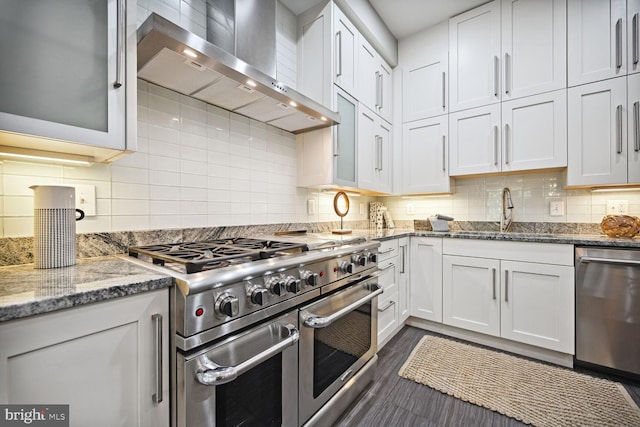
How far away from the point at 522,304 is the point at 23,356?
265cm

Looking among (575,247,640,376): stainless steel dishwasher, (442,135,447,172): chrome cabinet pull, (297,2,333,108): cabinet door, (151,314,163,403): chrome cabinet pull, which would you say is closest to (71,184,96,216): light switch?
(151,314,163,403): chrome cabinet pull

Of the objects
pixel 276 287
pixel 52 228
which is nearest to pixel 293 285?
pixel 276 287

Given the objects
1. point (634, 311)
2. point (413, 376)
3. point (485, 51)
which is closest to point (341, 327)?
point (413, 376)

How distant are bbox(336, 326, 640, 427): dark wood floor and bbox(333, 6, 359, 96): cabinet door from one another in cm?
213

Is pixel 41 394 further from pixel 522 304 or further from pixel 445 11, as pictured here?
pixel 445 11

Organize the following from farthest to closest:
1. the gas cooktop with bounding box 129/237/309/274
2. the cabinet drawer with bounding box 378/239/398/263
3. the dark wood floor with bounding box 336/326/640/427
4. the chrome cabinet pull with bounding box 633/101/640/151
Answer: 1. the cabinet drawer with bounding box 378/239/398/263
2. the chrome cabinet pull with bounding box 633/101/640/151
3. the dark wood floor with bounding box 336/326/640/427
4. the gas cooktop with bounding box 129/237/309/274

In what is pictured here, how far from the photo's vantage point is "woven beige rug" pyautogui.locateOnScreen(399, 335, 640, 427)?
1444 millimetres

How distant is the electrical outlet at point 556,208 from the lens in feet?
7.80

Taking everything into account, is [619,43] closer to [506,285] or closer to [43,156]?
[506,285]

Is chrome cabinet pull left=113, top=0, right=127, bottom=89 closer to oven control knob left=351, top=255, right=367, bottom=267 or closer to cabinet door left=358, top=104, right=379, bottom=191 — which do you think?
oven control knob left=351, top=255, right=367, bottom=267

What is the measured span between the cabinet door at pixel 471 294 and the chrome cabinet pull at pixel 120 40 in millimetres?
2464

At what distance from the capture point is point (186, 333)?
80cm

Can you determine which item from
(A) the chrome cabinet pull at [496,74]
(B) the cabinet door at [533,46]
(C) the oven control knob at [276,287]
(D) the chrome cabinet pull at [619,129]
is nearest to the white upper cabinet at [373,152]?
(A) the chrome cabinet pull at [496,74]

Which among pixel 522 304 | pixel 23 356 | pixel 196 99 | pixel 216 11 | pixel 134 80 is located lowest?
pixel 522 304
